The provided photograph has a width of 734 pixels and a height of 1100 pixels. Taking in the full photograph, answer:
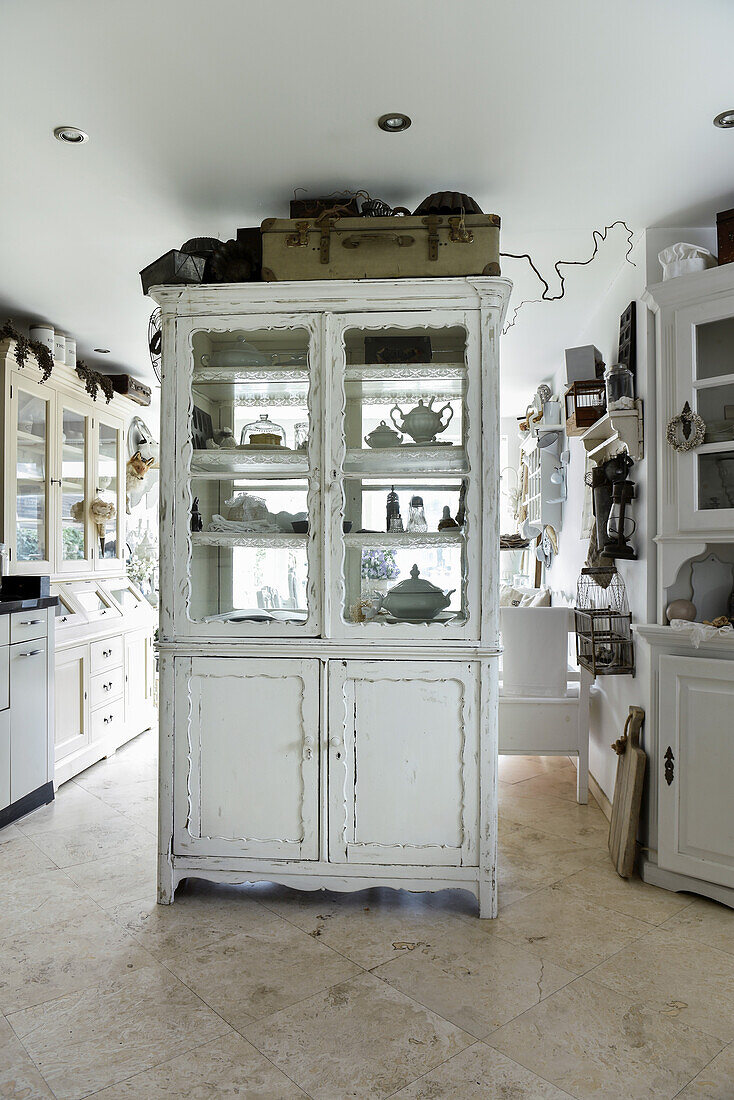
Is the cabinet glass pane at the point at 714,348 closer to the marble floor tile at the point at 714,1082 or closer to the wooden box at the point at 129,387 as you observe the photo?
the marble floor tile at the point at 714,1082

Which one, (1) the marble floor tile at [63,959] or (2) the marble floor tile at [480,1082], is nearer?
(2) the marble floor tile at [480,1082]

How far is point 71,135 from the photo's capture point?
2348mm

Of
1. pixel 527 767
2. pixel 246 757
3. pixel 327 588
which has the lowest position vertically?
pixel 527 767

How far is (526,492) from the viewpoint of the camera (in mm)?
6398

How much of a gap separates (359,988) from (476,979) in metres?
0.34

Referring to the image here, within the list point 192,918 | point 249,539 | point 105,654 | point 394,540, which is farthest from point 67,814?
point 394,540

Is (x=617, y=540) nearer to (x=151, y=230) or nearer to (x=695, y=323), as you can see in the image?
(x=695, y=323)

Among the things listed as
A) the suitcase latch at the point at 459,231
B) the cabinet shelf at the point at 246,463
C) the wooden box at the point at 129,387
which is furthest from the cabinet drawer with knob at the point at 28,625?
the suitcase latch at the point at 459,231

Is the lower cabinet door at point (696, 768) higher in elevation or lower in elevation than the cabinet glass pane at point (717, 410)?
lower

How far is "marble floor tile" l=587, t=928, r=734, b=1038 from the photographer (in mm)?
1959

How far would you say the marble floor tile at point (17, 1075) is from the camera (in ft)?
5.50

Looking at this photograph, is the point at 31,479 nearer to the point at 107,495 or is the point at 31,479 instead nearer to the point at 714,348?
the point at 107,495

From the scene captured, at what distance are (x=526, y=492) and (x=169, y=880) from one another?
4.65m

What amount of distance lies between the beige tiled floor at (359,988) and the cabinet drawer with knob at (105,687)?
134 cm
